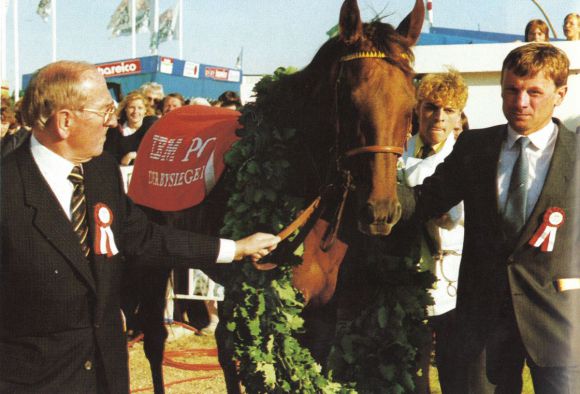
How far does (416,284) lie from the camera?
372 cm

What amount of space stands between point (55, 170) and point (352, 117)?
54.2 inches

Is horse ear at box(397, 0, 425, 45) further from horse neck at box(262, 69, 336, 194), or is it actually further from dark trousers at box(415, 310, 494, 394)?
dark trousers at box(415, 310, 494, 394)

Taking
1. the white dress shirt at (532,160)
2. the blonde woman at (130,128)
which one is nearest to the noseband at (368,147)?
the white dress shirt at (532,160)

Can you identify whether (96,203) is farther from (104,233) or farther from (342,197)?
(342,197)

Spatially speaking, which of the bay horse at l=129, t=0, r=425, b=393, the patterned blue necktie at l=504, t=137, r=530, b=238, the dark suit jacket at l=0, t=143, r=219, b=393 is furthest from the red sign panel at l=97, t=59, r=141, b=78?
the patterned blue necktie at l=504, t=137, r=530, b=238

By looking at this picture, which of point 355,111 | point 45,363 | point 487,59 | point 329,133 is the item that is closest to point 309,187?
point 329,133

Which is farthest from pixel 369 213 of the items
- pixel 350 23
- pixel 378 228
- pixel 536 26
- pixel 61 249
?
pixel 536 26

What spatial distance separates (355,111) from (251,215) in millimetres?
800

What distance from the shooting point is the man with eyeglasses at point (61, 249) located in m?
2.44

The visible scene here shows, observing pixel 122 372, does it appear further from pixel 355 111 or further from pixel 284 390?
pixel 355 111

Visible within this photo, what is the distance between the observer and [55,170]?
257 cm

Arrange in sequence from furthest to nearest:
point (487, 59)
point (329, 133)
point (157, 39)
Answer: point (487, 59) → point (157, 39) → point (329, 133)

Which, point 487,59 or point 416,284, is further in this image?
point 487,59

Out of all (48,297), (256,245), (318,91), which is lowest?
(48,297)
